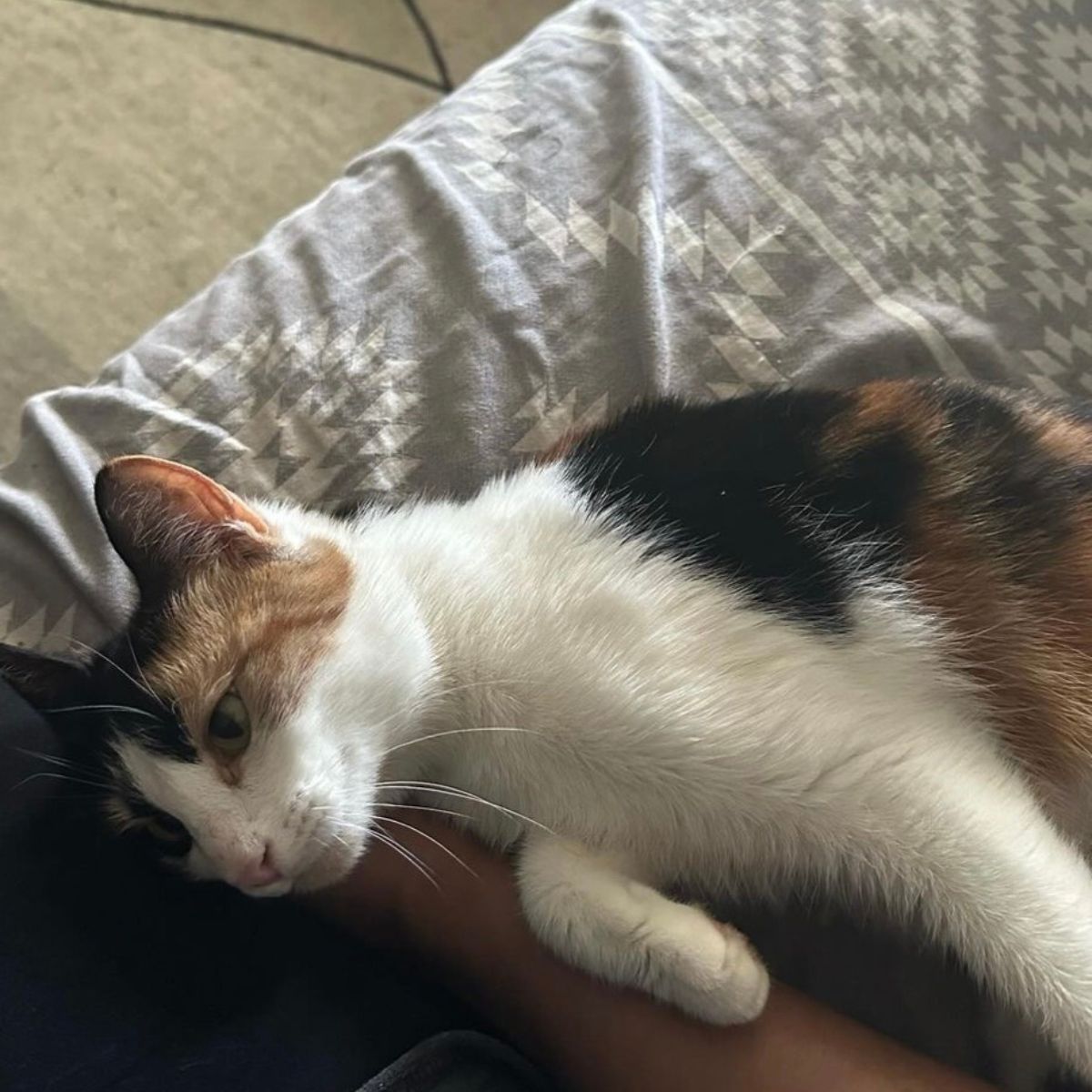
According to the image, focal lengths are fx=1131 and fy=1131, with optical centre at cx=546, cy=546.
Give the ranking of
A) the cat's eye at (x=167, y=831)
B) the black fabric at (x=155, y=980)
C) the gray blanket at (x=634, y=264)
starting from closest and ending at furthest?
the black fabric at (x=155, y=980) → the cat's eye at (x=167, y=831) → the gray blanket at (x=634, y=264)

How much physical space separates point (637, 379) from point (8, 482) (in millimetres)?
643

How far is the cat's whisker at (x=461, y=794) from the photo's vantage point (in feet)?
3.07

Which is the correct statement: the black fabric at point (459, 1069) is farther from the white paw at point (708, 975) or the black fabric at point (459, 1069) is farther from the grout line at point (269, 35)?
the grout line at point (269, 35)

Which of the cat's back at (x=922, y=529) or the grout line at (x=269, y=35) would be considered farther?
the grout line at (x=269, y=35)

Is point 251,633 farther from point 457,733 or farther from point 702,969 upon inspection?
point 702,969

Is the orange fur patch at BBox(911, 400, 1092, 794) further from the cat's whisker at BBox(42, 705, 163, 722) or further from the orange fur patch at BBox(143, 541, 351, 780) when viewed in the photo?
the cat's whisker at BBox(42, 705, 163, 722)

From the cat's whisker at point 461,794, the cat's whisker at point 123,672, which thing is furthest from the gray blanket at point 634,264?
the cat's whisker at point 461,794

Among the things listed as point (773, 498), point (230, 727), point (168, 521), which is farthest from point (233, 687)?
point (773, 498)

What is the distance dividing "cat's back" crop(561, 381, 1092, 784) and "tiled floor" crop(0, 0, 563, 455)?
4.25 feet

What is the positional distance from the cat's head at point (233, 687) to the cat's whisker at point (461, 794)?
0.12ft

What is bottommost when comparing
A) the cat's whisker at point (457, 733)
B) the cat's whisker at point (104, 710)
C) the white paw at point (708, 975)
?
the white paw at point (708, 975)

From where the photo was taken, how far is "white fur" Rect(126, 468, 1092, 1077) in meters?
0.83

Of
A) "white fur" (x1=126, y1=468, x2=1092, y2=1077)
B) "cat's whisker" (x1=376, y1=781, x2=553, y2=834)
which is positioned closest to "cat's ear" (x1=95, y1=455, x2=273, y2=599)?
"white fur" (x1=126, y1=468, x2=1092, y2=1077)

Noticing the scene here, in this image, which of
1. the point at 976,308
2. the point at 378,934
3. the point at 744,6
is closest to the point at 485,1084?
the point at 378,934
